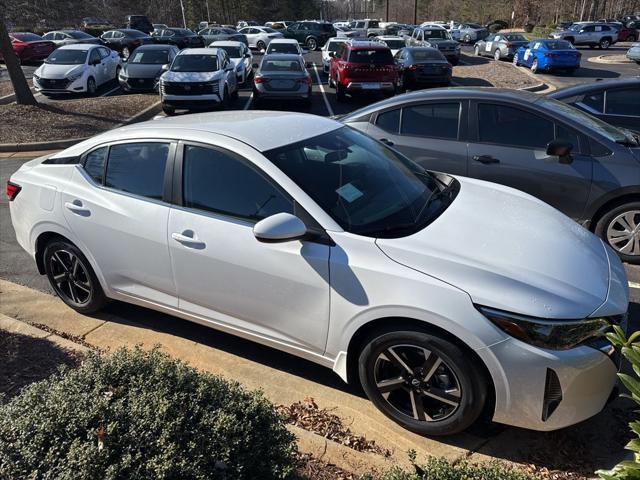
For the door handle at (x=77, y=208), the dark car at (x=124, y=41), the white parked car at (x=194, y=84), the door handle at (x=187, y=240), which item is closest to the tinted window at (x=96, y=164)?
the door handle at (x=77, y=208)

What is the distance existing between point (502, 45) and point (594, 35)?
1292cm

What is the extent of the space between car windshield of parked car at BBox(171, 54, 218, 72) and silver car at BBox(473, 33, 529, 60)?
62.9 ft

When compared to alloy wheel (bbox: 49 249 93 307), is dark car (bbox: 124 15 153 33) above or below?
above

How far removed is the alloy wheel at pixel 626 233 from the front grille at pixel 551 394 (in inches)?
125

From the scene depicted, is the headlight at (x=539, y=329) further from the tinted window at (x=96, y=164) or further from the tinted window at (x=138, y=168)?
the tinted window at (x=96, y=164)

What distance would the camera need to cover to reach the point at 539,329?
2.64 metres

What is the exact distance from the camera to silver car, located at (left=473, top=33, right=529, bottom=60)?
2770cm

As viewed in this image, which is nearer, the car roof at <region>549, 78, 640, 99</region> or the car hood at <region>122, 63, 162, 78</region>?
the car roof at <region>549, 78, 640, 99</region>

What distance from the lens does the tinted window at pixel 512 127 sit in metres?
5.33

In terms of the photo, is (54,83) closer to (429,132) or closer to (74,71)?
(74,71)

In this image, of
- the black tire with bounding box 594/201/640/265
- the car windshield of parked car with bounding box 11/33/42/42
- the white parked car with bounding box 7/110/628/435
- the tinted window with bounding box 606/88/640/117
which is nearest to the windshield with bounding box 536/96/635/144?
the black tire with bounding box 594/201/640/265

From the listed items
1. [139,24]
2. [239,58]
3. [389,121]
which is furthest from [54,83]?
[139,24]

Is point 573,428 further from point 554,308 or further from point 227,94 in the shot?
point 227,94

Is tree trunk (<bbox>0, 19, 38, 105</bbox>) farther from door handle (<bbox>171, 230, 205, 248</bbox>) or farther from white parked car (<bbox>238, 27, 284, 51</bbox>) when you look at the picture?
white parked car (<bbox>238, 27, 284, 51</bbox>)
